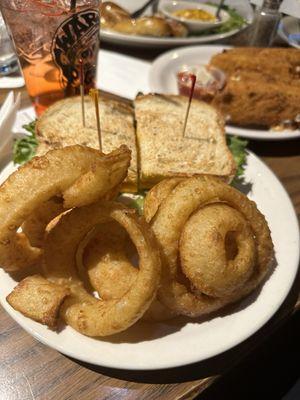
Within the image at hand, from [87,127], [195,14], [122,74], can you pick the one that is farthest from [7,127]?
[195,14]

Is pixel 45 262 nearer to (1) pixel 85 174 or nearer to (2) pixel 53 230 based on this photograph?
(2) pixel 53 230

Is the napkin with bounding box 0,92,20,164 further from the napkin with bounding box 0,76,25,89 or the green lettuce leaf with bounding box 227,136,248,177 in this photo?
the green lettuce leaf with bounding box 227,136,248,177

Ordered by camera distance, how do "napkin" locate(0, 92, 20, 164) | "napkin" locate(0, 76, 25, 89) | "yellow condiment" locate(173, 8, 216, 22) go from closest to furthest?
"napkin" locate(0, 92, 20, 164)
"napkin" locate(0, 76, 25, 89)
"yellow condiment" locate(173, 8, 216, 22)

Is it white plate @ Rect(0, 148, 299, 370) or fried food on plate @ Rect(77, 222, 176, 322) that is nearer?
white plate @ Rect(0, 148, 299, 370)

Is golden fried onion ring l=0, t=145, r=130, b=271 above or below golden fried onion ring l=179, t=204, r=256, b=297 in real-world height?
above

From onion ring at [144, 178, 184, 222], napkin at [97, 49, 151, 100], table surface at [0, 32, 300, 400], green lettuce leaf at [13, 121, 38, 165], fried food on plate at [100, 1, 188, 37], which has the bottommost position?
table surface at [0, 32, 300, 400]

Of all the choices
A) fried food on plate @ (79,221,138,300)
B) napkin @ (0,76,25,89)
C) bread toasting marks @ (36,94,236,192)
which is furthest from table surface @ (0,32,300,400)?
napkin @ (0,76,25,89)

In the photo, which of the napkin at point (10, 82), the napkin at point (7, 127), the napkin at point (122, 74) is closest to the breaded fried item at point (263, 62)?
the napkin at point (122, 74)
